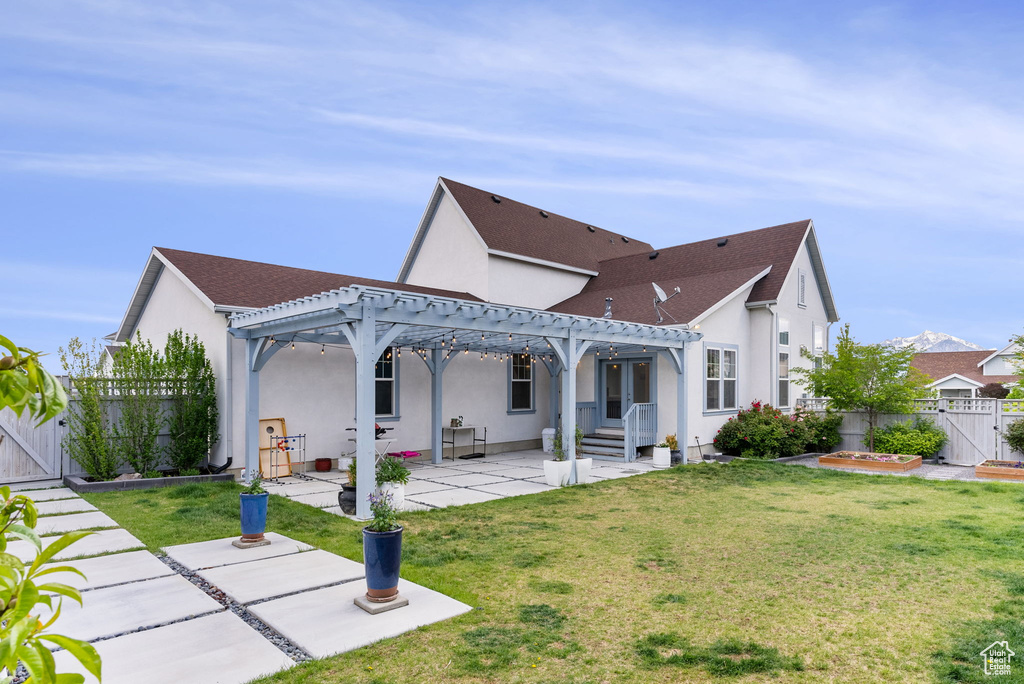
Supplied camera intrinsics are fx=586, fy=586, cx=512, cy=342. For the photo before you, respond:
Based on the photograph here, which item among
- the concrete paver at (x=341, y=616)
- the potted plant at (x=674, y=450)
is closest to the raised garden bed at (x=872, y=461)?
the potted plant at (x=674, y=450)

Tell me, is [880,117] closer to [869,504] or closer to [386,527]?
[869,504]

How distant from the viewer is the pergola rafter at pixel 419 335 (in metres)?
9.06

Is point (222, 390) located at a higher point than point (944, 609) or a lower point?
higher

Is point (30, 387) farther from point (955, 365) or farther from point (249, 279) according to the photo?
point (955, 365)

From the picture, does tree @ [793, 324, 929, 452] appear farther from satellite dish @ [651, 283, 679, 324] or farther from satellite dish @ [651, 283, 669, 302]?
satellite dish @ [651, 283, 669, 302]

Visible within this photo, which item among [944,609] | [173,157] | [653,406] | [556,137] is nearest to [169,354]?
[173,157]

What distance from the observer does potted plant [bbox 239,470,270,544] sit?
24.1ft

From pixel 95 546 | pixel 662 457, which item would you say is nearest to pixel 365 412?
pixel 95 546

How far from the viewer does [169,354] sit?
12.8 meters

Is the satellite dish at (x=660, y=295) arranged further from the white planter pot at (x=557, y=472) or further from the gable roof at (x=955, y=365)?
the gable roof at (x=955, y=365)

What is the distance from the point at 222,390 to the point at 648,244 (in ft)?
67.9

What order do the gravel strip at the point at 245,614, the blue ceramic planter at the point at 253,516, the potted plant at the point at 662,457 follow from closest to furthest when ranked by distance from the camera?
the gravel strip at the point at 245,614, the blue ceramic planter at the point at 253,516, the potted plant at the point at 662,457

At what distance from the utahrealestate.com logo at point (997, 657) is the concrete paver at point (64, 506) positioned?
1153 centimetres

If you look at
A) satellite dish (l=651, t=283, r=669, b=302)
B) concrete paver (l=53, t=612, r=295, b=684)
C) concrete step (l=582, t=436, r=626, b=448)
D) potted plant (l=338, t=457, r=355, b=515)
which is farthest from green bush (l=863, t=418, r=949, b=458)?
concrete paver (l=53, t=612, r=295, b=684)
